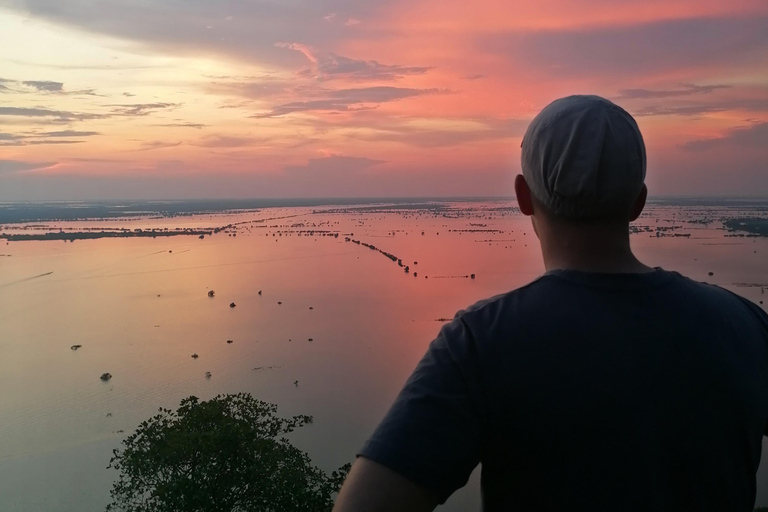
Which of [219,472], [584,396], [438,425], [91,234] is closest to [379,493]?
[438,425]

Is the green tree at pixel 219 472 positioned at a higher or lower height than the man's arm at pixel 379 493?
lower

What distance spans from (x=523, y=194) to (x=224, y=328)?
12592mm

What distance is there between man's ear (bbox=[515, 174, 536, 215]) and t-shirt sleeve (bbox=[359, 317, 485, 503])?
0.55ft

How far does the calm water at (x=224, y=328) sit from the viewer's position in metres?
7.40

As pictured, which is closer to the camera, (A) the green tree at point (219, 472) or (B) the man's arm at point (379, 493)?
(B) the man's arm at point (379, 493)

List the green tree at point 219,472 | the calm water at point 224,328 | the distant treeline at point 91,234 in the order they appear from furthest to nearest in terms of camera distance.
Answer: the distant treeline at point 91,234 → the calm water at point 224,328 → the green tree at point 219,472

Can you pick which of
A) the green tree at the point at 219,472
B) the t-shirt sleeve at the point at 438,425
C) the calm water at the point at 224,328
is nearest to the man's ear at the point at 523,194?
the t-shirt sleeve at the point at 438,425

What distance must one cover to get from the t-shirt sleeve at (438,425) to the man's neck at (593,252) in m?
0.13

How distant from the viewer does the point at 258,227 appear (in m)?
34.8

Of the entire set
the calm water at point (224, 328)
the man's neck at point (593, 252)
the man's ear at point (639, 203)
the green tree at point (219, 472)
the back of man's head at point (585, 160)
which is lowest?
the calm water at point (224, 328)

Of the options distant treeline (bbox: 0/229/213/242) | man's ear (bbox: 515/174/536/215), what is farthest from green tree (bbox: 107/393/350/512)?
distant treeline (bbox: 0/229/213/242)

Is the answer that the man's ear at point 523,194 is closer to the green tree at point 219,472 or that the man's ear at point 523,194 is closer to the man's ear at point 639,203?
the man's ear at point 639,203

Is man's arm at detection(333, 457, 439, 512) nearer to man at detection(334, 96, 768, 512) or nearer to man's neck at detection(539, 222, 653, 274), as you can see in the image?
man at detection(334, 96, 768, 512)

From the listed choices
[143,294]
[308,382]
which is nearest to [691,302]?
[308,382]
